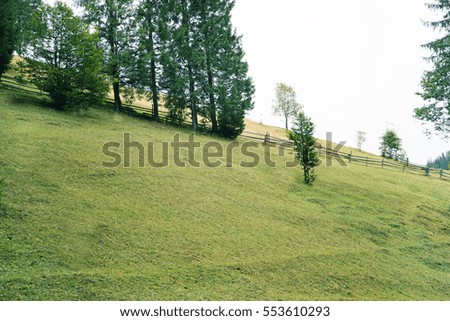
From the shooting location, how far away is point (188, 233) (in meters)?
12.1

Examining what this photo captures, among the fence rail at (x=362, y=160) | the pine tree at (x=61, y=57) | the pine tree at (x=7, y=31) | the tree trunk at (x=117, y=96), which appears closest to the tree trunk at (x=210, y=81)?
the fence rail at (x=362, y=160)

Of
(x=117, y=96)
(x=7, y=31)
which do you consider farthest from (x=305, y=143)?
(x=7, y=31)

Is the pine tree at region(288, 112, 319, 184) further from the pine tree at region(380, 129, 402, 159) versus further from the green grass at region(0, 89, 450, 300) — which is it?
the pine tree at region(380, 129, 402, 159)

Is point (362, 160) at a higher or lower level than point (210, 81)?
lower

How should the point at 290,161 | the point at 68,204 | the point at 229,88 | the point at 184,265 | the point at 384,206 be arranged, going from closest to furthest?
the point at 184,265, the point at 68,204, the point at 384,206, the point at 290,161, the point at 229,88

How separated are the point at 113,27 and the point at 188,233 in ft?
82.2

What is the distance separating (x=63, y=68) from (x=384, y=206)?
79.5ft

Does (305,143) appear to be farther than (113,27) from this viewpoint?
No

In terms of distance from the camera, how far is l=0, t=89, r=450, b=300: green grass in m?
8.99

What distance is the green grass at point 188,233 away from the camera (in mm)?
8992

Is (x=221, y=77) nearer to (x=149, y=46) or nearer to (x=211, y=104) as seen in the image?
(x=211, y=104)

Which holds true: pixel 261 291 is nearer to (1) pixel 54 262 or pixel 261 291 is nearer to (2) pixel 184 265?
(2) pixel 184 265

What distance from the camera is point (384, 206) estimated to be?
2003 cm

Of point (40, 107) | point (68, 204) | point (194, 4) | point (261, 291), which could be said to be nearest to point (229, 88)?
point (194, 4)
